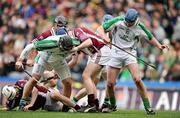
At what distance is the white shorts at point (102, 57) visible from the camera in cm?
2038

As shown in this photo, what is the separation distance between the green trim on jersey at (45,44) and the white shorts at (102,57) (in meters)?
1.43

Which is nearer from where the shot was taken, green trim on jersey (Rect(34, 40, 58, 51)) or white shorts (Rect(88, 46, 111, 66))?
green trim on jersey (Rect(34, 40, 58, 51))

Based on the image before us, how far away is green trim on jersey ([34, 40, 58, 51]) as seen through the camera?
19.2 m

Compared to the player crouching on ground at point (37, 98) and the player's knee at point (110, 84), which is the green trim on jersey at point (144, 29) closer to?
the player's knee at point (110, 84)

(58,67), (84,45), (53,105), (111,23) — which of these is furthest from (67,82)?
(111,23)

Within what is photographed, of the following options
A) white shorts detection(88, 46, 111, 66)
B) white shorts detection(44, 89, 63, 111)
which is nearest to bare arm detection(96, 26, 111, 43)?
white shorts detection(88, 46, 111, 66)

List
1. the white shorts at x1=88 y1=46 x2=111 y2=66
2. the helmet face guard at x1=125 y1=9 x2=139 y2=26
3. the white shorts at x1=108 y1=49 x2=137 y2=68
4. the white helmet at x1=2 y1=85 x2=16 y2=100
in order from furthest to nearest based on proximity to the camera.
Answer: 1. the white shorts at x1=88 y1=46 x2=111 y2=66
2. the white helmet at x1=2 y1=85 x2=16 y2=100
3. the white shorts at x1=108 y1=49 x2=137 y2=68
4. the helmet face guard at x1=125 y1=9 x2=139 y2=26

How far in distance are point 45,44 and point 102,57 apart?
73.8 inches

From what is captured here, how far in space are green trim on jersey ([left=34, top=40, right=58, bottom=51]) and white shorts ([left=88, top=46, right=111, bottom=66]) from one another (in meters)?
1.43

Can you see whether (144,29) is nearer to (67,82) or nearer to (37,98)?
(67,82)

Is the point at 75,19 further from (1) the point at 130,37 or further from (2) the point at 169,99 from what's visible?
(1) the point at 130,37

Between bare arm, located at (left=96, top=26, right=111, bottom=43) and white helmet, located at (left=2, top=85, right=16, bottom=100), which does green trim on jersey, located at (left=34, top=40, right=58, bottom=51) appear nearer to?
bare arm, located at (left=96, top=26, right=111, bottom=43)

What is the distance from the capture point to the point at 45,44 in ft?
63.4

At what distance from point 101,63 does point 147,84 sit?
6356 mm
